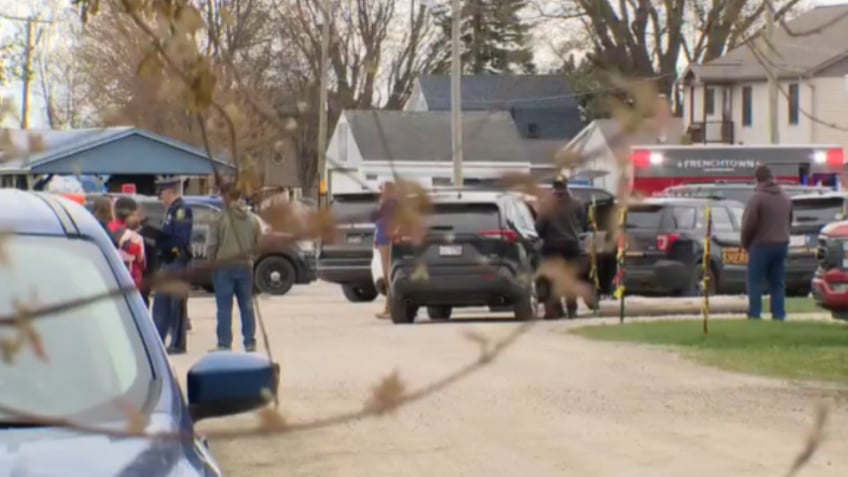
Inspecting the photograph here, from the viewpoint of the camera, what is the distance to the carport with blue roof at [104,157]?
3.72 meters

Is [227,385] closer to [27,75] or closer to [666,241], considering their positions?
[27,75]

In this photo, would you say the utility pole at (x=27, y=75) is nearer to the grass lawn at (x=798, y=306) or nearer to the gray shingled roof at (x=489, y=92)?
the grass lawn at (x=798, y=306)

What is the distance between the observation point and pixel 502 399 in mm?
13648

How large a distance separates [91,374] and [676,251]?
2043cm

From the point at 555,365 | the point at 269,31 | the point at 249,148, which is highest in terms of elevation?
the point at 269,31

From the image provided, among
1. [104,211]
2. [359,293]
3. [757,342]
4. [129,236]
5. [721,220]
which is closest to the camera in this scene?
[104,211]

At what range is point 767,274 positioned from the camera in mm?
19812

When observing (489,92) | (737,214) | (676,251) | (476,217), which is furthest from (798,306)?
(489,92)

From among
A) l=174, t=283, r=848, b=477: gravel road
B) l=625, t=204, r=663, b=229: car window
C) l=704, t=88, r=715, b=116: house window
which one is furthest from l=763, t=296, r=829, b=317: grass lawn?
l=704, t=88, r=715, b=116: house window

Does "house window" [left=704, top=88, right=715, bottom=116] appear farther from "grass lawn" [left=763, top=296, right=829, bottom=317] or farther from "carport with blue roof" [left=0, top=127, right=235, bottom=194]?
"grass lawn" [left=763, top=296, right=829, bottom=317]

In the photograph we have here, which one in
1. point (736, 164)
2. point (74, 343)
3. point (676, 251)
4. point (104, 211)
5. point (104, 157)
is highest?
point (104, 157)

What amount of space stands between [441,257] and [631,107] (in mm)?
17848

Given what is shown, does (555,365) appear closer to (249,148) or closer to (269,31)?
(269,31)

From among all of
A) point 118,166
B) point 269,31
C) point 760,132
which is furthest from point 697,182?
point 269,31
